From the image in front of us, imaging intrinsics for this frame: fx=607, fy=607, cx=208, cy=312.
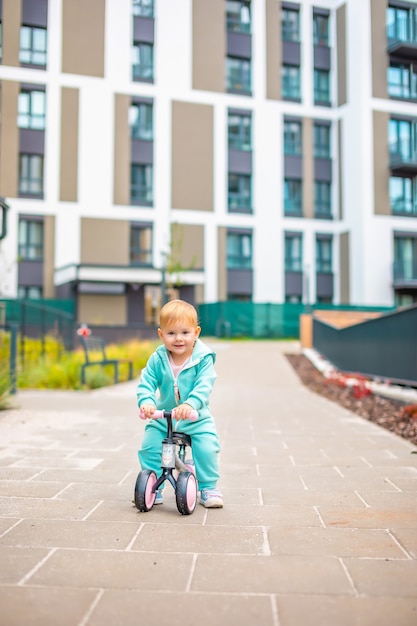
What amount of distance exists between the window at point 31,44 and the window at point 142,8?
1.56 meters

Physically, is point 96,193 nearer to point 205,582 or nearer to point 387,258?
point 387,258

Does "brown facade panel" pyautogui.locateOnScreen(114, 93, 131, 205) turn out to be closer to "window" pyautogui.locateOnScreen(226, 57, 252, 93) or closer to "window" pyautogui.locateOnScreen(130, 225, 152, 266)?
"window" pyautogui.locateOnScreen(130, 225, 152, 266)

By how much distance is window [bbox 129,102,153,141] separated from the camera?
2962 centimetres

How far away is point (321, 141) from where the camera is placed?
34906 mm

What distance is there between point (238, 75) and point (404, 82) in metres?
21.1

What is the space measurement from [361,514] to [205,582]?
133cm

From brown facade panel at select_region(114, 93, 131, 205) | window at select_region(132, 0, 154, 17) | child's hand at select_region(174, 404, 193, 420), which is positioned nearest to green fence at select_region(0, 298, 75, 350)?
window at select_region(132, 0, 154, 17)

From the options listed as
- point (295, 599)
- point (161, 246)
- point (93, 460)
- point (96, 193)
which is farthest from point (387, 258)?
point (295, 599)

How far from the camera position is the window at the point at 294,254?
35.1m

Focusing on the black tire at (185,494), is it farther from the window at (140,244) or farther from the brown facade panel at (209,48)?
the window at (140,244)

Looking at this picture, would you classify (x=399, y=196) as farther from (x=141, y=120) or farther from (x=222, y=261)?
(x=141, y=120)

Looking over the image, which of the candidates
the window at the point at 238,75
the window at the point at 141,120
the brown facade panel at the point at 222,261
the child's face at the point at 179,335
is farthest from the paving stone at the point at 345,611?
the brown facade panel at the point at 222,261

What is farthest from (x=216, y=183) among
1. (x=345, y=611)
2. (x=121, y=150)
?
(x=345, y=611)

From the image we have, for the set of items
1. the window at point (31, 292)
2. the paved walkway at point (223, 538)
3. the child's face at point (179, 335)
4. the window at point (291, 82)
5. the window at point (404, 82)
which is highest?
the window at point (291, 82)
